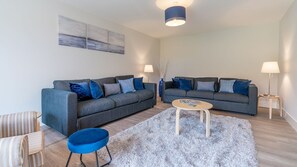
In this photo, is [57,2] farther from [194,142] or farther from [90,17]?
[194,142]

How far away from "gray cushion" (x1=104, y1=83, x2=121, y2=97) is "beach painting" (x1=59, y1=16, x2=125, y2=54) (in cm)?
97

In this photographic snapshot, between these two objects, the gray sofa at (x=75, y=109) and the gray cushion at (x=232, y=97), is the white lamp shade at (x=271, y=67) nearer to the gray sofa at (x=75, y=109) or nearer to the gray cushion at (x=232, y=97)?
the gray cushion at (x=232, y=97)

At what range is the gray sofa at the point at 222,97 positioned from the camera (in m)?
3.33

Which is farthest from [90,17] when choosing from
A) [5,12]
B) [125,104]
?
[125,104]

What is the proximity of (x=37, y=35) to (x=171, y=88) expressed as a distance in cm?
349

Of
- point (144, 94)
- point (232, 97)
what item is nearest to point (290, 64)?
point (232, 97)

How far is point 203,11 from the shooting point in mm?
3170

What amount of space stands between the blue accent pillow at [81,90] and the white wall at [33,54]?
0.47 metres

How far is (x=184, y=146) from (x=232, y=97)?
2258 millimetres

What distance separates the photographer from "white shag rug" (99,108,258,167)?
1.62m

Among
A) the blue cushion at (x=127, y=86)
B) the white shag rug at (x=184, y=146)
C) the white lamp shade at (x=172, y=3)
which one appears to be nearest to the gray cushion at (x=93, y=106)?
the white shag rug at (x=184, y=146)

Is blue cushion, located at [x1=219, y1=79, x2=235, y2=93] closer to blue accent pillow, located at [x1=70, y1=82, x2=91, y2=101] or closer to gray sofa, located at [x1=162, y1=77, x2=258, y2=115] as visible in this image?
gray sofa, located at [x1=162, y1=77, x2=258, y2=115]

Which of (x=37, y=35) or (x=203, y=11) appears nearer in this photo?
(x=37, y=35)

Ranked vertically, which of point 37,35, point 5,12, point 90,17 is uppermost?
point 90,17
